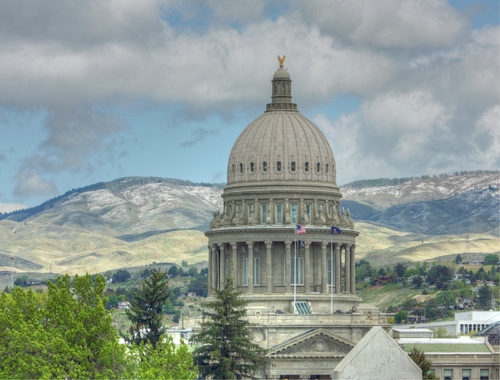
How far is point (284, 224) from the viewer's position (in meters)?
175

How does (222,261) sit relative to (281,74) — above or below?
below

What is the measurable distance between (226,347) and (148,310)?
8600 millimetres

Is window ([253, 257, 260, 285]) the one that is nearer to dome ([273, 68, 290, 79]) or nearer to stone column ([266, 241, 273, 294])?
stone column ([266, 241, 273, 294])

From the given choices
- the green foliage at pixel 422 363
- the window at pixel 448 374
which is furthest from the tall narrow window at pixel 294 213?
the green foliage at pixel 422 363

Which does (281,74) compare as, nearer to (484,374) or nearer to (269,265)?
(269,265)

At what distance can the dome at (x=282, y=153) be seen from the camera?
176 metres

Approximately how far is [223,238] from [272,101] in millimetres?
16305

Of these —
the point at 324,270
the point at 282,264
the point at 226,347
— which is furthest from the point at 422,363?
the point at 282,264

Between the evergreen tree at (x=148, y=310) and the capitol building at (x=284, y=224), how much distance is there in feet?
97.5

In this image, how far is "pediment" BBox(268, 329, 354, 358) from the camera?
6304 inches

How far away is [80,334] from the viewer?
376ft

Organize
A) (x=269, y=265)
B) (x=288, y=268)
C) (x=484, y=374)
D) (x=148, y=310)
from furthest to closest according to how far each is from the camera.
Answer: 1. (x=288, y=268)
2. (x=269, y=265)
3. (x=484, y=374)
4. (x=148, y=310)

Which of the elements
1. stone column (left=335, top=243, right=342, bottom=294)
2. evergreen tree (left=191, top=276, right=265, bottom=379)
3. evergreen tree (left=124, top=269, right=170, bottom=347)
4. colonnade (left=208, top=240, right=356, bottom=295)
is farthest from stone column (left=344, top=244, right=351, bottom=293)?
evergreen tree (left=191, top=276, right=265, bottom=379)

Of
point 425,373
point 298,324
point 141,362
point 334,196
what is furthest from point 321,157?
point 141,362
